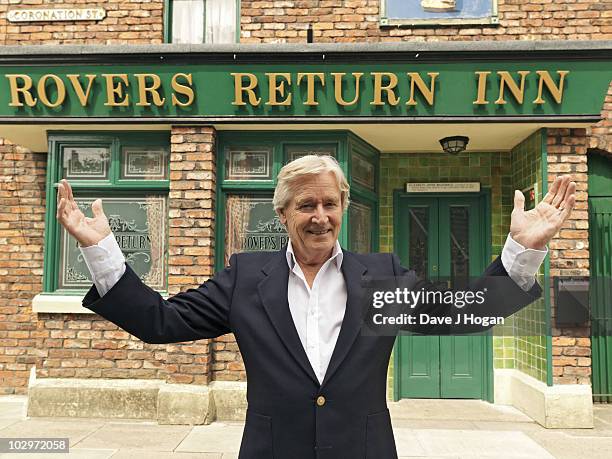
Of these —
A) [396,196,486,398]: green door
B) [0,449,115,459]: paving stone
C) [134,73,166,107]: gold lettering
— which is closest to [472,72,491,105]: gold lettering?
[396,196,486,398]: green door

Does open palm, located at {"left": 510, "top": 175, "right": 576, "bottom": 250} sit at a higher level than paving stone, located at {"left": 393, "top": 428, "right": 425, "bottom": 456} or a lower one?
higher

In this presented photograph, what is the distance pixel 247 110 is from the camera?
5879 mm

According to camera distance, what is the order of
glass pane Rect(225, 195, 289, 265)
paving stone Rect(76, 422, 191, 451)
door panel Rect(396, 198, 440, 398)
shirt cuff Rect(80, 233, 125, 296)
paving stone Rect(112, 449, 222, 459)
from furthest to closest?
door panel Rect(396, 198, 440, 398)
glass pane Rect(225, 195, 289, 265)
paving stone Rect(76, 422, 191, 451)
paving stone Rect(112, 449, 222, 459)
shirt cuff Rect(80, 233, 125, 296)

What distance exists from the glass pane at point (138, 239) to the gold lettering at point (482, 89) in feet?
11.9

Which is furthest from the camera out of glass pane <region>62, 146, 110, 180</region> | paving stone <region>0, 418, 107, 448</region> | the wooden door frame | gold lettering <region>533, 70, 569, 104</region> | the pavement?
the wooden door frame

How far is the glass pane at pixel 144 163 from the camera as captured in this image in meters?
6.18

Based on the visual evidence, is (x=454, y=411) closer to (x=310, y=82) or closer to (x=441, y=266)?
(x=441, y=266)

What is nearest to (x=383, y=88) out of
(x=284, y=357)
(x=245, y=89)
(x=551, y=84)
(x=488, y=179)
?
(x=245, y=89)

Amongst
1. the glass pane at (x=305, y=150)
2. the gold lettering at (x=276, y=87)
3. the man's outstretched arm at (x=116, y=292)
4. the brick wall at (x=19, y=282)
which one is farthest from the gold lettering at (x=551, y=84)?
the brick wall at (x=19, y=282)

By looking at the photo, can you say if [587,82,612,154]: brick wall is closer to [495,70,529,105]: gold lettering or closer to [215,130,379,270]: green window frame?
[495,70,529,105]: gold lettering

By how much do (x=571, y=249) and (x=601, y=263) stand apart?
1060mm

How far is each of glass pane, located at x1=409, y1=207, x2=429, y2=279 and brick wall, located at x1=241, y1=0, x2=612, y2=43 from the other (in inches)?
84.6

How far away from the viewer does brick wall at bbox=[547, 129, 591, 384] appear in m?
5.77

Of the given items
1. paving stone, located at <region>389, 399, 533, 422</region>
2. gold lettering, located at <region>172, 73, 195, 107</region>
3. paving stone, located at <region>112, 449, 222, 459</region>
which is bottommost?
paving stone, located at <region>389, 399, 533, 422</region>
